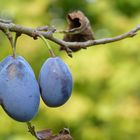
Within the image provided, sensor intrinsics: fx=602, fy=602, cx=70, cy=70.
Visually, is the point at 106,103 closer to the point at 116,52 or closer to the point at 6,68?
the point at 116,52

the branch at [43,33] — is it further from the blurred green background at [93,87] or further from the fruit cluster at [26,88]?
the blurred green background at [93,87]

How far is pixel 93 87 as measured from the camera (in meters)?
3.10

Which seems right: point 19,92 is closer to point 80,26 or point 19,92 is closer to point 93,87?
point 80,26

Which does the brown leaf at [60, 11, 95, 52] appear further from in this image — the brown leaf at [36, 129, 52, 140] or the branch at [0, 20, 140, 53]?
the brown leaf at [36, 129, 52, 140]

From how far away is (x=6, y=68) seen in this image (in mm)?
1069

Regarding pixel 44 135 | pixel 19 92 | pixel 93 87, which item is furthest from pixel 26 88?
pixel 93 87

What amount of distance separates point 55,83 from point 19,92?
0.26ft

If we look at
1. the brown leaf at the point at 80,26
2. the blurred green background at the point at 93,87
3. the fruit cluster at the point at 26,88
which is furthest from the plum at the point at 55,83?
the blurred green background at the point at 93,87

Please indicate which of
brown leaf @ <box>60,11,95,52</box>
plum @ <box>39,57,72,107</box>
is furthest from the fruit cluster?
brown leaf @ <box>60,11,95,52</box>

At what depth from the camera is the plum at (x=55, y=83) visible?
109 cm

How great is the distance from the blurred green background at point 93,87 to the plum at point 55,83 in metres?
1.75

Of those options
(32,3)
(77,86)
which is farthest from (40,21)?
(77,86)

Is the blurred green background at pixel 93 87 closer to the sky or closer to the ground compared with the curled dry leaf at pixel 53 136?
closer to the ground

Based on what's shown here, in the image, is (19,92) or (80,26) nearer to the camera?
(19,92)
